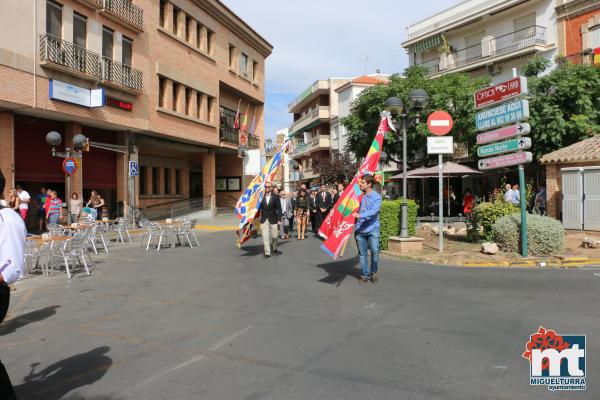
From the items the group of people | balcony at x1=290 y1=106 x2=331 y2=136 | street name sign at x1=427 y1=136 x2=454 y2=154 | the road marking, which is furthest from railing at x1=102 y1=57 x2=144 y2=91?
balcony at x1=290 y1=106 x2=331 y2=136

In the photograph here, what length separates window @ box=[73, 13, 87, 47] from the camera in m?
18.2

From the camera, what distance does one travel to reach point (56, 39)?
55.5 ft

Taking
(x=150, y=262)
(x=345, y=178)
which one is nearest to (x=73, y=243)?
(x=150, y=262)

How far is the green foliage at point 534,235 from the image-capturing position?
10.7 meters

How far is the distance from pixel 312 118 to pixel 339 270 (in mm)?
43473

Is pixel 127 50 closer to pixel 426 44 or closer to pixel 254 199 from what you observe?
pixel 254 199

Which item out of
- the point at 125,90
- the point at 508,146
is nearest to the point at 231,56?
the point at 125,90

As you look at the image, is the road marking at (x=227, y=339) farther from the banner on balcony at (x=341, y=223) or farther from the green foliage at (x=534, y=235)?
the green foliage at (x=534, y=235)

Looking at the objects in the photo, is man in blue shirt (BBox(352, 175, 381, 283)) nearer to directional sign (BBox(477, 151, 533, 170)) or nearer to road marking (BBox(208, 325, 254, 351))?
road marking (BBox(208, 325, 254, 351))

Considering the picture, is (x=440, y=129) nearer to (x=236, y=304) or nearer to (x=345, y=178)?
(x=236, y=304)

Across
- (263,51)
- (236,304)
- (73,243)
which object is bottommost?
(236,304)

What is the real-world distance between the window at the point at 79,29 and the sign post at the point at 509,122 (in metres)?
15.5

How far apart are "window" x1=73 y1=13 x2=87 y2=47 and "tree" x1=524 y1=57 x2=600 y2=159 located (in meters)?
19.6

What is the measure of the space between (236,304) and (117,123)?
15977mm
